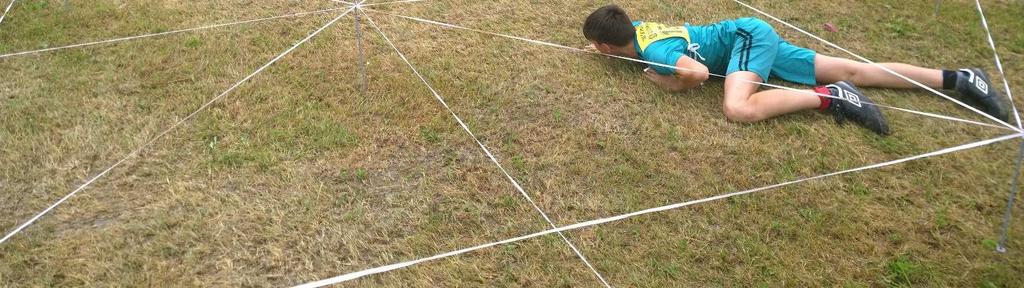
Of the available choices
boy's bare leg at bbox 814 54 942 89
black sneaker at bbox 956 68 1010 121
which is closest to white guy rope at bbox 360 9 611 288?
boy's bare leg at bbox 814 54 942 89

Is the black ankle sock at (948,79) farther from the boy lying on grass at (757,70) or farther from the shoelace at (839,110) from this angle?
the shoelace at (839,110)

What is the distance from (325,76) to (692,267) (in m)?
1.98

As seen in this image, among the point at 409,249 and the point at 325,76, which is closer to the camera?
the point at 409,249

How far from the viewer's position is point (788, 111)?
302cm

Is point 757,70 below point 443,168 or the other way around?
the other way around

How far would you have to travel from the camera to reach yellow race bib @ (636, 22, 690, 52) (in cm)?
330

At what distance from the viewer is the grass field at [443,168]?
226cm

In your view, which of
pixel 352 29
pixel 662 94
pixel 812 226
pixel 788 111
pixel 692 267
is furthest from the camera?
pixel 352 29

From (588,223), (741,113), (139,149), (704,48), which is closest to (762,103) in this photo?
(741,113)

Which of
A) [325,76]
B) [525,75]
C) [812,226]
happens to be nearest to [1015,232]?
[812,226]

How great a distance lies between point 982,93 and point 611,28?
170 centimetres

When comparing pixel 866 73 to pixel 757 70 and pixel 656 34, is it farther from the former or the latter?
pixel 656 34

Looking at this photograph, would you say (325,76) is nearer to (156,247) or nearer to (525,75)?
(525,75)

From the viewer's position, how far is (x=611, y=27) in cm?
331
